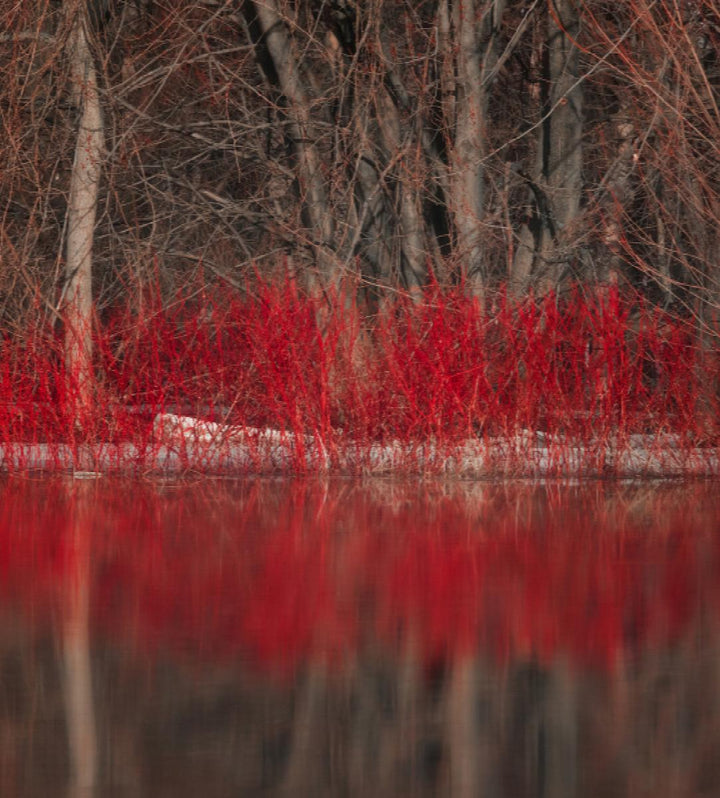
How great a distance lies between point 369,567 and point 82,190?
8.66m

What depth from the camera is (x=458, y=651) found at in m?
6.90

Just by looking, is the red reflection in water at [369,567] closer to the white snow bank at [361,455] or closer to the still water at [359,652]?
the still water at [359,652]

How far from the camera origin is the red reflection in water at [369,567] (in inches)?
285

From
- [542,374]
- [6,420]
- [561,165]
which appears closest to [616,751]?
[542,374]

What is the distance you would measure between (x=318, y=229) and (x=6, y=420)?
4.04 m

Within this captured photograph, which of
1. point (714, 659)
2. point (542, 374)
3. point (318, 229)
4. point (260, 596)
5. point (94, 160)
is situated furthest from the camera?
point (318, 229)

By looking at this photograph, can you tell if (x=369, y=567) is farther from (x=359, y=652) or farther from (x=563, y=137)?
(x=563, y=137)

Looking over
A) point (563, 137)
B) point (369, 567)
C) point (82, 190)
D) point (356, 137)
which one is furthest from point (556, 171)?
point (369, 567)

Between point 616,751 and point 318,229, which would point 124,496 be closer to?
point 318,229

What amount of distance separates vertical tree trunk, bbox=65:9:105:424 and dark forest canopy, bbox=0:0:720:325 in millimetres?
62

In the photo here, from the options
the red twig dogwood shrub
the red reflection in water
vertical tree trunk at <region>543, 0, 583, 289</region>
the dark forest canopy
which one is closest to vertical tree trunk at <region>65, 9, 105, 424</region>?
the dark forest canopy

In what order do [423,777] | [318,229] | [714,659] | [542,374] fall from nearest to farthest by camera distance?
[423,777]
[714,659]
[542,374]
[318,229]

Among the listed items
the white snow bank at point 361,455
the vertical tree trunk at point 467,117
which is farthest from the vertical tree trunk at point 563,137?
the white snow bank at point 361,455

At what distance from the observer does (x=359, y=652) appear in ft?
22.6
